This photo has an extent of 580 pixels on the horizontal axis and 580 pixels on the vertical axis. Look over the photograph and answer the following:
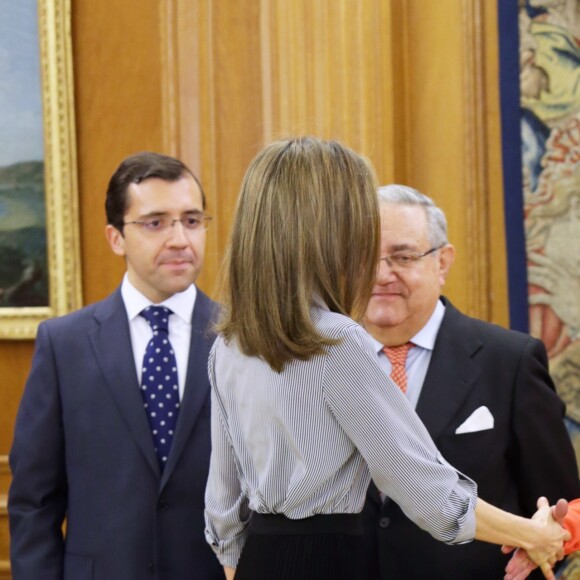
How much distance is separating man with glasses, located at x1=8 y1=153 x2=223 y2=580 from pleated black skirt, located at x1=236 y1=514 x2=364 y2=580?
0.76 m

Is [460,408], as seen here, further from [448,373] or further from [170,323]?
[170,323]

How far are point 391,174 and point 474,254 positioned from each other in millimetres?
408

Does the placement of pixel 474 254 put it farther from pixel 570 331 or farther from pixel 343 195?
pixel 343 195

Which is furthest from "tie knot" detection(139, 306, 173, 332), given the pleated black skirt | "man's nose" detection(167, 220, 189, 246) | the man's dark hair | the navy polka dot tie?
the pleated black skirt

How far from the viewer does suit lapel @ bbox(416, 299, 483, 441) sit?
2.59 metres

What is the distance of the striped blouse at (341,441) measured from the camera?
1872 mm

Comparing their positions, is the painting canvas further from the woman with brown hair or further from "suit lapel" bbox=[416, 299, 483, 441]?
the woman with brown hair

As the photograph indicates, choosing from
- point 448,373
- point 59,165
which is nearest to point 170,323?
point 448,373

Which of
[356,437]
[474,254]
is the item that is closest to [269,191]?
[356,437]

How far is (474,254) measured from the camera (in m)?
3.78

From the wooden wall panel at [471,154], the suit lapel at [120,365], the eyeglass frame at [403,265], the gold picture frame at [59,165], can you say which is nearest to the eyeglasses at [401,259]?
the eyeglass frame at [403,265]

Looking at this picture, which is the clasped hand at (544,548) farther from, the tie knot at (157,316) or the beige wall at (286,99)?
the beige wall at (286,99)

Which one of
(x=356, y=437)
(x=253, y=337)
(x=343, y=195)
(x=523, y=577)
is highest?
(x=343, y=195)

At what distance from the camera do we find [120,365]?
2777mm
